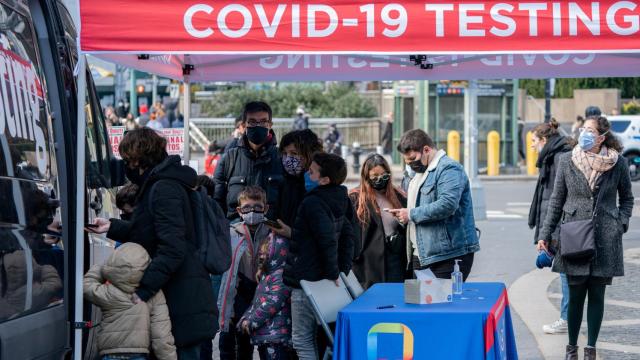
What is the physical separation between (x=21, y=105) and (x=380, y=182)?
3.28 meters

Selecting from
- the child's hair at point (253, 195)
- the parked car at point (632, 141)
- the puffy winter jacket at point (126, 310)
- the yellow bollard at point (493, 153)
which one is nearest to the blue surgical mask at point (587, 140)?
the child's hair at point (253, 195)

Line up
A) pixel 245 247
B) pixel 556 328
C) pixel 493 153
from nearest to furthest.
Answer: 1. pixel 245 247
2. pixel 556 328
3. pixel 493 153

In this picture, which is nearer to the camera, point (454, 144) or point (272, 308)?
point (272, 308)

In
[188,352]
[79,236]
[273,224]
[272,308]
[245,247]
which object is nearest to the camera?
[79,236]

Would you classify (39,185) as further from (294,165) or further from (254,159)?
(254,159)

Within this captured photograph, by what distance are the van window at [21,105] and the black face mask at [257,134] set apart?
2260mm

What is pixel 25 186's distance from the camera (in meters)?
4.91

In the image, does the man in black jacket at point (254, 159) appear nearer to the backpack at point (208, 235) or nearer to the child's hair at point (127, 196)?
the child's hair at point (127, 196)

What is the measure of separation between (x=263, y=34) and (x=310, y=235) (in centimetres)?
131

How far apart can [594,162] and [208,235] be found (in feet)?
10.5

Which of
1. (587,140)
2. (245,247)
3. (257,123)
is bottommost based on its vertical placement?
(245,247)

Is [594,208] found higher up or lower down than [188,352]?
higher up

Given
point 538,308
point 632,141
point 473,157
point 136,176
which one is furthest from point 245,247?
point 632,141

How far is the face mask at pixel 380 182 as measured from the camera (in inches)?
303
